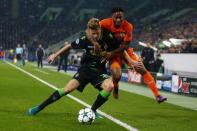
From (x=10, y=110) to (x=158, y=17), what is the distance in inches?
1919

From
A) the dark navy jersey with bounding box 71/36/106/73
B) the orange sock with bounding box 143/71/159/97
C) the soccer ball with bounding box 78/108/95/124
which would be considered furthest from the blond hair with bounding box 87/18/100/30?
the orange sock with bounding box 143/71/159/97

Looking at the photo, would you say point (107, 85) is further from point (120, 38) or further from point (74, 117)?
point (120, 38)

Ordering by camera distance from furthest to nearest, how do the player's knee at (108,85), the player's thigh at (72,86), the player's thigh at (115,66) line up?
the player's thigh at (115,66) < the player's thigh at (72,86) < the player's knee at (108,85)

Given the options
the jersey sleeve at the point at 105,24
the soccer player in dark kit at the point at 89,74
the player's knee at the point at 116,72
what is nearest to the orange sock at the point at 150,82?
the player's knee at the point at 116,72

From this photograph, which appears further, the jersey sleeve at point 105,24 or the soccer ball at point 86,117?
the jersey sleeve at point 105,24

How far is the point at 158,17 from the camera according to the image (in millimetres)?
58500

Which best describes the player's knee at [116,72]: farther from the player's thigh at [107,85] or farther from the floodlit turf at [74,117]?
the player's thigh at [107,85]

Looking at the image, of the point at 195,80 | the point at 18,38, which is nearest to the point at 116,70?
the point at 195,80

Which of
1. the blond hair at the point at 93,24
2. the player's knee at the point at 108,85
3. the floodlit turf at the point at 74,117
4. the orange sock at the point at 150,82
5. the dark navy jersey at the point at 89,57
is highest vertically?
the blond hair at the point at 93,24

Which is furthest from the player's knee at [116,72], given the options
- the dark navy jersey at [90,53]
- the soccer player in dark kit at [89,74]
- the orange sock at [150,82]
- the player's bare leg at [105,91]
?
the player's bare leg at [105,91]

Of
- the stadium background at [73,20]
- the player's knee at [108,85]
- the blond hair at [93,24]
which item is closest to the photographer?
the blond hair at [93,24]

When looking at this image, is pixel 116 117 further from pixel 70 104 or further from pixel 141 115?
pixel 70 104

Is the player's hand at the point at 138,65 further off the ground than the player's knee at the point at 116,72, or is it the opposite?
the player's hand at the point at 138,65

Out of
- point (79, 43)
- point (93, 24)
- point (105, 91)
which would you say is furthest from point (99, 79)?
point (93, 24)
